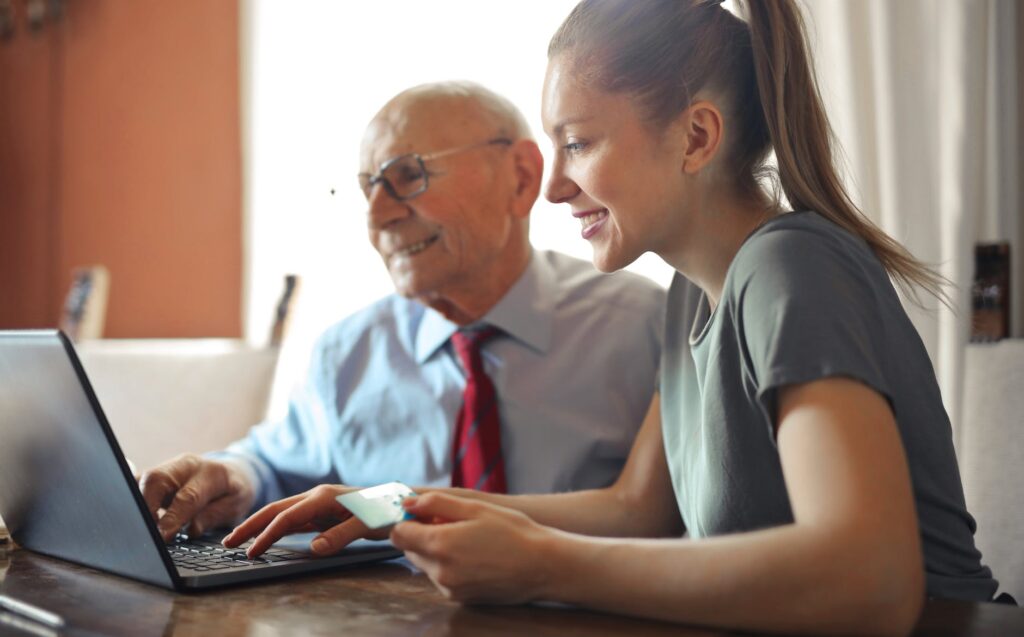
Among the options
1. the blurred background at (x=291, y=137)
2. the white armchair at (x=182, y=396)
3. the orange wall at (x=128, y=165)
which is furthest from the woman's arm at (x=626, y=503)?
the orange wall at (x=128, y=165)

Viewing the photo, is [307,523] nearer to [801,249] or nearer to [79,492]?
[79,492]

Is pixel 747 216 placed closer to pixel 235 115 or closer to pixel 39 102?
pixel 235 115

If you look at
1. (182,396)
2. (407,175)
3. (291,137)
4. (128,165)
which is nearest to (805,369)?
(407,175)

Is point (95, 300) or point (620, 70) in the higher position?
point (620, 70)

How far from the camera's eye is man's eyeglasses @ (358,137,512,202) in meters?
1.75

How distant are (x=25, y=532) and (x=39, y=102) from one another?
3.72 meters

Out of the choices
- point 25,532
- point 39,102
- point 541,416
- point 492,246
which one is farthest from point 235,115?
point 25,532

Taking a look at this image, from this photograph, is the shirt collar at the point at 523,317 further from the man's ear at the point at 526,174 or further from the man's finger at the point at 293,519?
the man's finger at the point at 293,519

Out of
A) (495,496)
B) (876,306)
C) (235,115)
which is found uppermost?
(235,115)

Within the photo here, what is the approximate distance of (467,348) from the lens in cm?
174

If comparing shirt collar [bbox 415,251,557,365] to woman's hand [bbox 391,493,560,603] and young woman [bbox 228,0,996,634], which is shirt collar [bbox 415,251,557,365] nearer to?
young woman [bbox 228,0,996,634]

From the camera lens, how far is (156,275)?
3844 millimetres

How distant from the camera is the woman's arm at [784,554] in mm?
726

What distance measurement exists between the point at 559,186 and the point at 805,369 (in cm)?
47
